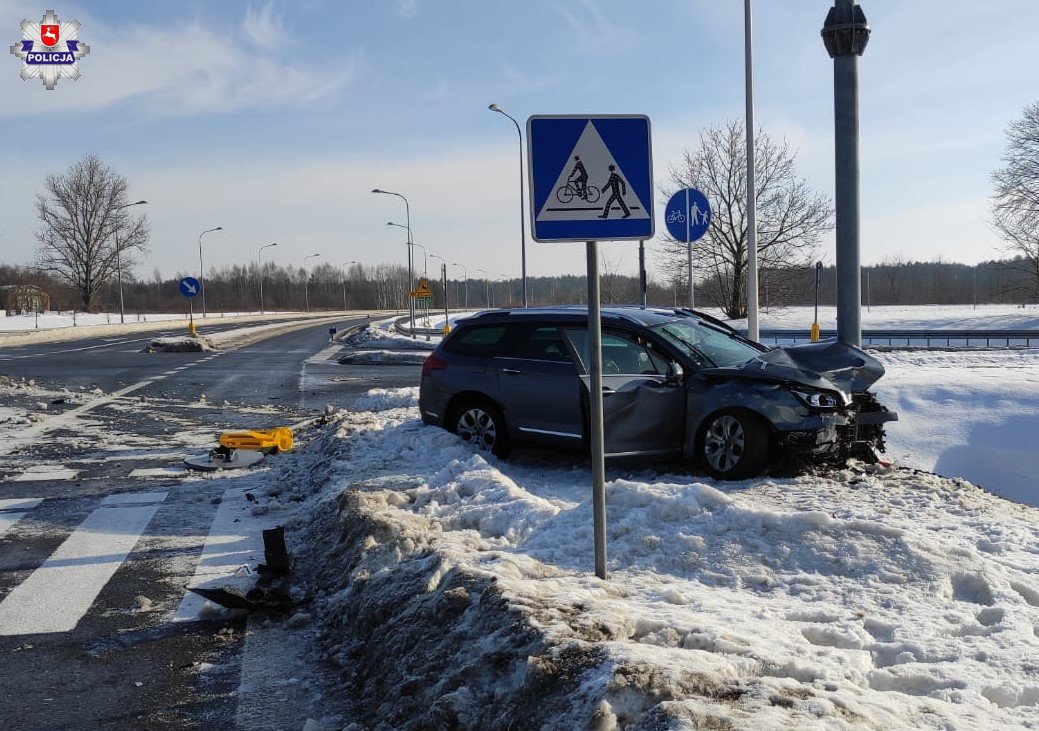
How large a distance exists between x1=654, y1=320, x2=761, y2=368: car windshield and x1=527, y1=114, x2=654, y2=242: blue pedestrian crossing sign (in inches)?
147

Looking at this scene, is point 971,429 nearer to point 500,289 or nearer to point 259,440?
point 259,440

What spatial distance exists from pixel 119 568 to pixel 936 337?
1110 inches

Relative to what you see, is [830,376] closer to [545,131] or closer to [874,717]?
[545,131]

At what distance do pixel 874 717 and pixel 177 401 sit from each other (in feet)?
53.9

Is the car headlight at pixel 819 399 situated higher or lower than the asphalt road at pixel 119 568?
higher

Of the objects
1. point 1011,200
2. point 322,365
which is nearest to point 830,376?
point 322,365

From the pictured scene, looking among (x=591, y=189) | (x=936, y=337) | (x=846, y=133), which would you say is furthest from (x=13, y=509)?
(x=936, y=337)

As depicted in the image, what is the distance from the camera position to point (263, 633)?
17.0 feet

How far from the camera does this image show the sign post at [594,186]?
488 centimetres

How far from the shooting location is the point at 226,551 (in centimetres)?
683

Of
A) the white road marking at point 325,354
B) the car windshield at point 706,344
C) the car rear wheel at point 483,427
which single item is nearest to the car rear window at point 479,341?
the car rear wheel at point 483,427

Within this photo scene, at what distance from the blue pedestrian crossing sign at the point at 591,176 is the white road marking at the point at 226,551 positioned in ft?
10.7

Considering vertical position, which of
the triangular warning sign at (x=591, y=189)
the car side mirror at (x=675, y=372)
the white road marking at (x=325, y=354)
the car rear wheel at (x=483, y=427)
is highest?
the triangular warning sign at (x=591, y=189)

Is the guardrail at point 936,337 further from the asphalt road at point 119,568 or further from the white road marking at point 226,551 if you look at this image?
the white road marking at point 226,551
